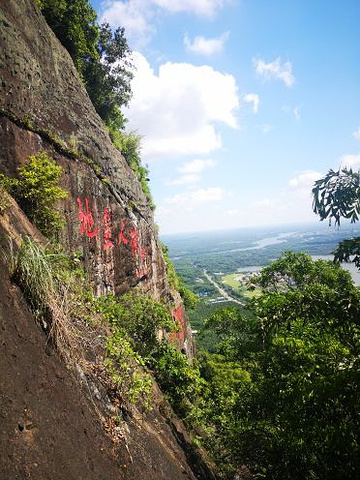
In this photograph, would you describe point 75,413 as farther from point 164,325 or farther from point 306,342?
point 164,325

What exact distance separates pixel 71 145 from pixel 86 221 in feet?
7.98

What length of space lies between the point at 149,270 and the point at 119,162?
195 inches

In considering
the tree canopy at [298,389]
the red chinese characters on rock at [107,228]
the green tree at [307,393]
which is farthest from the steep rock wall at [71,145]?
the green tree at [307,393]

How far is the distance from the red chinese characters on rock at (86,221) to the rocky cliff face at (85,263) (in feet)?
0.11

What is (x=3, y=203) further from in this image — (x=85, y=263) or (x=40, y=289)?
(x=85, y=263)

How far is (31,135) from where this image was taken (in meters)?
7.42

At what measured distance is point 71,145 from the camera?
902cm

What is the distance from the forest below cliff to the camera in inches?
148

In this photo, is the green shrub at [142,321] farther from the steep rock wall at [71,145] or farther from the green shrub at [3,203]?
the green shrub at [3,203]

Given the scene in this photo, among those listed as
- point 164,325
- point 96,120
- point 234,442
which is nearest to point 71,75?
point 96,120

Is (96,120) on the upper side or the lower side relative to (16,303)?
upper

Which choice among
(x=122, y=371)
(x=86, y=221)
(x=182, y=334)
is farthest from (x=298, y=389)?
(x=182, y=334)

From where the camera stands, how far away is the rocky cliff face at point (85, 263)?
2.45 metres

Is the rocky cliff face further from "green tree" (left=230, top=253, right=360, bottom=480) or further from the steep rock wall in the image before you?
"green tree" (left=230, top=253, right=360, bottom=480)
